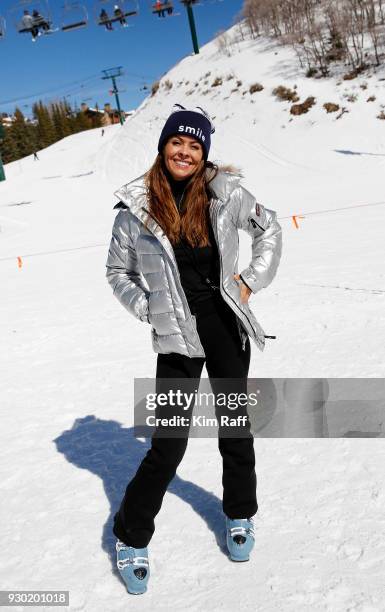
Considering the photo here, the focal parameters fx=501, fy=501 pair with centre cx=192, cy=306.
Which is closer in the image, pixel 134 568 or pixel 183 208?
pixel 183 208

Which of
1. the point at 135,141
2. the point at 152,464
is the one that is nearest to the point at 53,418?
the point at 152,464

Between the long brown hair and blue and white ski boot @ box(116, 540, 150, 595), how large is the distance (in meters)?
1.43

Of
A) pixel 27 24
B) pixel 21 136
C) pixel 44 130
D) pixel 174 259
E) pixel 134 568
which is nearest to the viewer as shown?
pixel 174 259

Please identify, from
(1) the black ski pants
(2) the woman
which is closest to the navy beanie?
(2) the woman

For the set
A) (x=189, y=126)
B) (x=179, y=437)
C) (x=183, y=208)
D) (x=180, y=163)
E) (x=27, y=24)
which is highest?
(x=27, y=24)

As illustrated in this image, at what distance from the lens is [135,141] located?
105 feet

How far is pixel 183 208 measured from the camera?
7.10 ft

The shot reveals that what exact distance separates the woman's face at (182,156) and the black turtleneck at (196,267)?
0.19 feet

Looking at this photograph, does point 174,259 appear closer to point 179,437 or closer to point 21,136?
point 179,437

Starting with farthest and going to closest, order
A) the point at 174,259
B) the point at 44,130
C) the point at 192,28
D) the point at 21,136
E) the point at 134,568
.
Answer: the point at 44,130 < the point at 21,136 < the point at 192,28 < the point at 134,568 < the point at 174,259

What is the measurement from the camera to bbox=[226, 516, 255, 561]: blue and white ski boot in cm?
240

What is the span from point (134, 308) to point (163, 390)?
39 centimetres

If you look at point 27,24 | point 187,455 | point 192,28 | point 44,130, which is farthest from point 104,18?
point 44,130

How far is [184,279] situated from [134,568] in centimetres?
133
